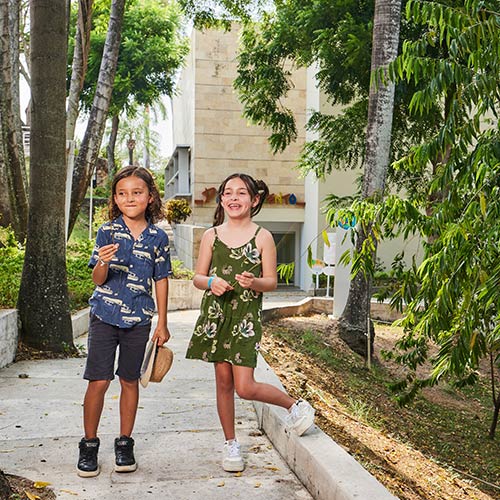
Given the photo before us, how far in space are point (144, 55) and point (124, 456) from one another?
2691 cm

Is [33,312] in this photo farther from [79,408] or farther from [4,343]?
[79,408]

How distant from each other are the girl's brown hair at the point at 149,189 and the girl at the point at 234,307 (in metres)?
0.34

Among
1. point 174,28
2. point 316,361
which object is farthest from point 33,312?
point 174,28

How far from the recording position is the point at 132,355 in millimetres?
4176

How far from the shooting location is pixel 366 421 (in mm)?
6895

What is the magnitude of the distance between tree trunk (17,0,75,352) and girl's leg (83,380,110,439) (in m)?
3.64

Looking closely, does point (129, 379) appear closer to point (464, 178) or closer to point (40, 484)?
point (40, 484)

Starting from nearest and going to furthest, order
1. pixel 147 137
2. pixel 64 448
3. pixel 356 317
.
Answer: pixel 64 448 < pixel 356 317 < pixel 147 137

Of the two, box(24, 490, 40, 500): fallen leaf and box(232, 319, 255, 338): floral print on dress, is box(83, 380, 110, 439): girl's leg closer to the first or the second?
box(24, 490, 40, 500): fallen leaf

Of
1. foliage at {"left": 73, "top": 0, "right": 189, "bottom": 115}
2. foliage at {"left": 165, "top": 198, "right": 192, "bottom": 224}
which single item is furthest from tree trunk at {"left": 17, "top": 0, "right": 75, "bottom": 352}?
foliage at {"left": 73, "top": 0, "right": 189, "bottom": 115}

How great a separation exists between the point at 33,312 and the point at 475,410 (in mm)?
6120

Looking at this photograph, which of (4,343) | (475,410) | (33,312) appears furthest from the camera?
(475,410)

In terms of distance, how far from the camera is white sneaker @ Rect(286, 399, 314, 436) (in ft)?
14.0

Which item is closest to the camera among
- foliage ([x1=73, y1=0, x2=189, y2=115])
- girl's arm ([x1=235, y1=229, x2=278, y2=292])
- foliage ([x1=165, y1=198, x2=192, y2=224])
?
girl's arm ([x1=235, y1=229, x2=278, y2=292])
